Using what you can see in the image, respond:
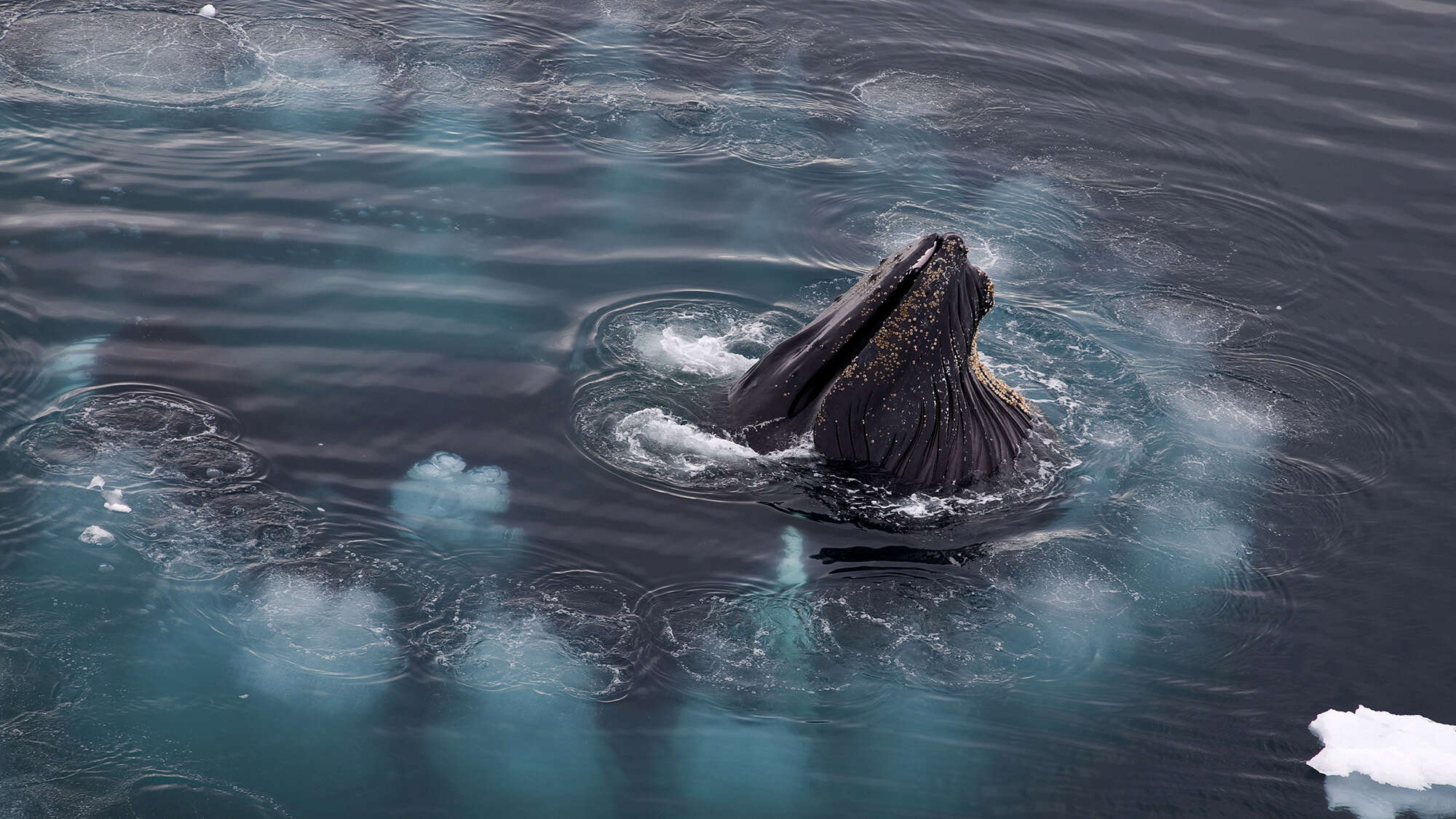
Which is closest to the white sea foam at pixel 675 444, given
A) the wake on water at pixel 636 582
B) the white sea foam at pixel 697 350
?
the wake on water at pixel 636 582

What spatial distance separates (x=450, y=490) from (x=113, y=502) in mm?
2669

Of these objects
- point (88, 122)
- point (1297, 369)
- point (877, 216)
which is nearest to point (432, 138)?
point (88, 122)

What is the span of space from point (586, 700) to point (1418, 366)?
1013 cm

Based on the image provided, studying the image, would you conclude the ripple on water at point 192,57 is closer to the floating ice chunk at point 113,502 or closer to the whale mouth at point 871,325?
the floating ice chunk at point 113,502

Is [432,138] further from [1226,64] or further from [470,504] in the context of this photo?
[1226,64]

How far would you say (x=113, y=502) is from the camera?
1061 centimetres

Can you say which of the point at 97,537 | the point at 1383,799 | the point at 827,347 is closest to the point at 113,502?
the point at 97,537

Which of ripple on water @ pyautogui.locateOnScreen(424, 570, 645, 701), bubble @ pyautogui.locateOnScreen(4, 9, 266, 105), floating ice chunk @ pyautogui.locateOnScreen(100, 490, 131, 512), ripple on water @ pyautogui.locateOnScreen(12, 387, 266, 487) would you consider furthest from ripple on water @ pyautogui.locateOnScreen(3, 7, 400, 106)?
ripple on water @ pyautogui.locateOnScreen(424, 570, 645, 701)

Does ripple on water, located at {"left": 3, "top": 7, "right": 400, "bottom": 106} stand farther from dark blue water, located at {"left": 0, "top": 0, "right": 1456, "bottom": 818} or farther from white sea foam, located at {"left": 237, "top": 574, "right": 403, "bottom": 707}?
white sea foam, located at {"left": 237, "top": 574, "right": 403, "bottom": 707}

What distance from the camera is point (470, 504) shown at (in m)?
11.1

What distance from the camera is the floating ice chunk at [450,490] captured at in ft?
36.1

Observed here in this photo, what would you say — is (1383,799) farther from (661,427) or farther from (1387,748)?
(661,427)

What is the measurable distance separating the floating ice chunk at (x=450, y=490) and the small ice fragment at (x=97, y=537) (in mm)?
2186

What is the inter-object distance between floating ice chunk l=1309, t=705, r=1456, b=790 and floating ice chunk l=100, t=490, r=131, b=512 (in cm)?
939
